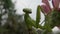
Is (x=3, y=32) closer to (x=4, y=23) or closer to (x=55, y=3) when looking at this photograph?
(x=4, y=23)

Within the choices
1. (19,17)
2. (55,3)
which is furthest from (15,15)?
(55,3)

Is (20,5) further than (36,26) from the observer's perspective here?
Yes

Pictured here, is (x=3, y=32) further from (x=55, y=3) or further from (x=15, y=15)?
(x=55, y=3)

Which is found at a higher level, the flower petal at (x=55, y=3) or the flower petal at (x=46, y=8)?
the flower petal at (x=55, y=3)

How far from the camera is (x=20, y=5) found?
2.05 feet

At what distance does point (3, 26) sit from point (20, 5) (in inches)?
8.0

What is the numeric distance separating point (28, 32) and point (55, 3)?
12 cm

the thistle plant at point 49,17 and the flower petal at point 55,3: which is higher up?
the flower petal at point 55,3

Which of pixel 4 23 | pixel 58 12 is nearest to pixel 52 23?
pixel 58 12

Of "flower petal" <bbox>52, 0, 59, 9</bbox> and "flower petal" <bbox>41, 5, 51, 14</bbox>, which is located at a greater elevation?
"flower petal" <bbox>52, 0, 59, 9</bbox>

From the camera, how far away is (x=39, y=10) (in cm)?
48

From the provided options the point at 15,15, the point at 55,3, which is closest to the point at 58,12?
the point at 55,3

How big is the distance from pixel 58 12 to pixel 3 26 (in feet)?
0.54

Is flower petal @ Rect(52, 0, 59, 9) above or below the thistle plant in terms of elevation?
above
